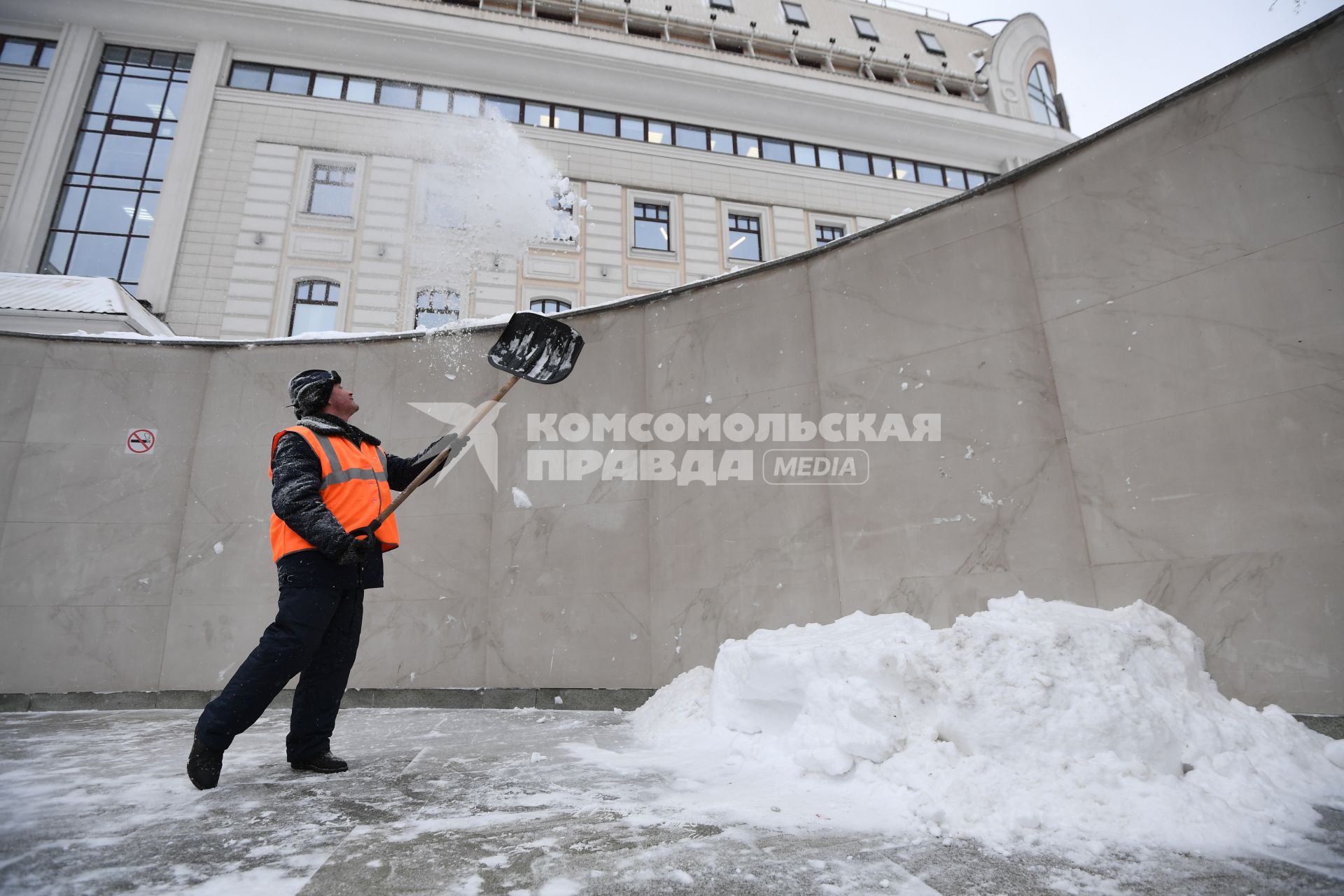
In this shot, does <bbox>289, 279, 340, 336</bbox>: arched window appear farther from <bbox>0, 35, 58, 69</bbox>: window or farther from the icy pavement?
the icy pavement

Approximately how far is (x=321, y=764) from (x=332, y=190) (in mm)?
15067

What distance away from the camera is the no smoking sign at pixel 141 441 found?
16.0ft

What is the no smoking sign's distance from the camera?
4875mm

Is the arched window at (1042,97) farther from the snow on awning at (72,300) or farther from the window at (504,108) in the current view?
the snow on awning at (72,300)

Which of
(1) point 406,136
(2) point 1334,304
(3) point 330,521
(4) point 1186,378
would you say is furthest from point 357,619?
(1) point 406,136

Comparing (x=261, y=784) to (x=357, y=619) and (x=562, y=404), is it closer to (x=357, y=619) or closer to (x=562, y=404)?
(x=357, y=619)

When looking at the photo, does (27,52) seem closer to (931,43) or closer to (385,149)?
(385,149)

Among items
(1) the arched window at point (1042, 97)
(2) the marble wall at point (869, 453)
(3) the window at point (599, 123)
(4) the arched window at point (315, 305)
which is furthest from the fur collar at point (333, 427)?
(1) the arched window at point (1042, 97)

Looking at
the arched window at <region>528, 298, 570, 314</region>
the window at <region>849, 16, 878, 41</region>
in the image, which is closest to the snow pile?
the arched window at <region>528, 298, 570, 314</region>

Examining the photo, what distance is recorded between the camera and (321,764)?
8.11ft

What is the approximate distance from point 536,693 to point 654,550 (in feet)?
4.15

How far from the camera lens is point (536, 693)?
4262mm

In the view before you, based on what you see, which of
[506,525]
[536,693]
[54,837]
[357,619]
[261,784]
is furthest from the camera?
[506,525]

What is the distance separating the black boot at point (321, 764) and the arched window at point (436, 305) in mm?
12318
